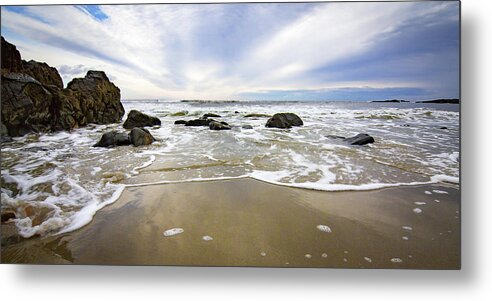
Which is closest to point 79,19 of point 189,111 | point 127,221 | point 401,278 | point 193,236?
point 189,111

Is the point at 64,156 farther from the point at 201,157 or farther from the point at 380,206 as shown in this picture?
the point at 380,206

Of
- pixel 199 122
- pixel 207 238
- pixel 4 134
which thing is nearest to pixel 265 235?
pixel 207 238

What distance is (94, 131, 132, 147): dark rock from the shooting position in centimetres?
252

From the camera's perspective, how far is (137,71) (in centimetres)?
230

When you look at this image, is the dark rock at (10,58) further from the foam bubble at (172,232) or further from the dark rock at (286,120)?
the dark rock at (286,120)

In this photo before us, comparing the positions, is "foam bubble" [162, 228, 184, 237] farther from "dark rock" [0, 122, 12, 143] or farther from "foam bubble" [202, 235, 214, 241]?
"dark rock" [0, 122, 12, 143]

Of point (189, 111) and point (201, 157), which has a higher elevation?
point (189, 111)

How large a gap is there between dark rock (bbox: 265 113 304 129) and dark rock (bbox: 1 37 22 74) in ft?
7.59

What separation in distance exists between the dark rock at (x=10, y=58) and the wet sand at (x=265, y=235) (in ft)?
4.31

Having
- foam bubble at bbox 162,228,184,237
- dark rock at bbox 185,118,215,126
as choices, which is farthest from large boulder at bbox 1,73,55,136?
foam bubble at bbox 162,228,184,237

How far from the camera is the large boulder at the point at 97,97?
229 cm

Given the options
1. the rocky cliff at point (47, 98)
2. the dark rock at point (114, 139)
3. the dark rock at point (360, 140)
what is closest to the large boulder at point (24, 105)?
the rocky cliff at point (47, 98)

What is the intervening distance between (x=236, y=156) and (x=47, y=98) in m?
1.87

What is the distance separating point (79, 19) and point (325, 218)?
8.67 ft
